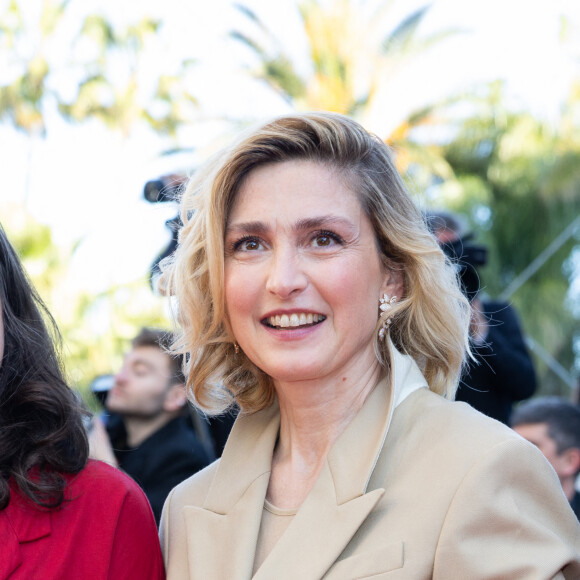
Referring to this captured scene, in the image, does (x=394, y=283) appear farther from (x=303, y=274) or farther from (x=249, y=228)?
(x=249, y=228)

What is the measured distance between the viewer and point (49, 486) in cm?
224

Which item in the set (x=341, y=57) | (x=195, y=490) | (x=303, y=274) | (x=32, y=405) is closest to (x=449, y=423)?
(x=303, y=274)

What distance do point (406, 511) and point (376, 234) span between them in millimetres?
709

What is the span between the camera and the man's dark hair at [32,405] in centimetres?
227

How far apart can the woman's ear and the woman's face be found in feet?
0.06

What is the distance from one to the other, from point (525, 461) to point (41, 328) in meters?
1.34

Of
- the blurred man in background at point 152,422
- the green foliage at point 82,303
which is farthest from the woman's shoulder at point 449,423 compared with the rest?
the green foliage at point 82,303

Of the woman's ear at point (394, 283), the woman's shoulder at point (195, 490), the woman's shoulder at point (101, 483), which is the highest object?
the woman's ear at point (394, 283)

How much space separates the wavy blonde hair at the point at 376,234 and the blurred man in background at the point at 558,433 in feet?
8.38

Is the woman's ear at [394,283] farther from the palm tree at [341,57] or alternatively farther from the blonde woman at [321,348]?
the palm tree at [341,57]

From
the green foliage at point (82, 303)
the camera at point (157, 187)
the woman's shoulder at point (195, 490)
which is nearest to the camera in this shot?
the woman's shoulder at point (195, 490)

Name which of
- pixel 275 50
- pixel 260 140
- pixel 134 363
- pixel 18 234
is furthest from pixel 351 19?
pixel 260 140

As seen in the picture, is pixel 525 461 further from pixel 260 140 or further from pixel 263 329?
pixel 260 140

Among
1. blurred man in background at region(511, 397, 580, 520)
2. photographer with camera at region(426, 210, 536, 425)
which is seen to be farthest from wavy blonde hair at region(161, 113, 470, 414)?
blurred man in background at region(511, 397, 580, 520)
